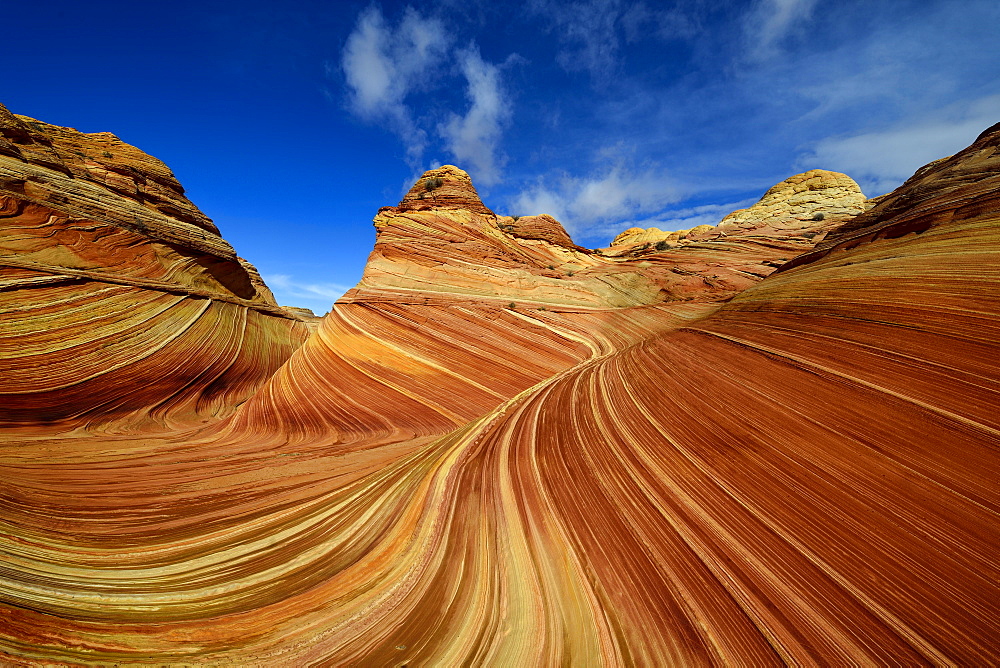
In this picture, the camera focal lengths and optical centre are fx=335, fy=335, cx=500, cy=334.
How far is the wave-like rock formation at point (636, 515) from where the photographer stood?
2.07 meters

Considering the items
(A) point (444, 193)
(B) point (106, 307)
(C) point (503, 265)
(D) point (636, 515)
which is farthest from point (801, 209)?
(B) point (106, 307)

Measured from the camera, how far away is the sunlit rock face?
7.59 metres

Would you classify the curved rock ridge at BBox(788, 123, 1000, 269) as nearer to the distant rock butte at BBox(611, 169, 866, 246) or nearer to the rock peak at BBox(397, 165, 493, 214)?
the distant rock butte at BBox(611, 169, 866, 246)

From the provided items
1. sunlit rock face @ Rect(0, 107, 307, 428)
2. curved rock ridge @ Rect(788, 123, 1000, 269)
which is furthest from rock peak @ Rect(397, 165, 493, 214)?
curved rock ridge @ Rect(788, 123, 1000, 269)

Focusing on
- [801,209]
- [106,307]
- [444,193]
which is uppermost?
[444,193]

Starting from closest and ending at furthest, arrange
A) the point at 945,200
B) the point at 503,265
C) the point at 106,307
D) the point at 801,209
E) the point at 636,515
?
1. the point at 636,515
2. the point at 945,200
3. the point at 106,307
4. the point at 503,265
5. the point at 801,209

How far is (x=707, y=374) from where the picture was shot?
450 cm

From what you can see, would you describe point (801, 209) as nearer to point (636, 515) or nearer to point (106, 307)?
point (636, 515)

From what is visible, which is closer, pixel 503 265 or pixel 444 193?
pixel 503 265

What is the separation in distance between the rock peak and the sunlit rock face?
851 cm

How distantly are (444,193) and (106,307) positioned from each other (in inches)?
469

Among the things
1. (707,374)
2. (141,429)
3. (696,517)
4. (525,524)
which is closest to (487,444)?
(525,524)

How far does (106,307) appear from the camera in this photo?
8977 mm

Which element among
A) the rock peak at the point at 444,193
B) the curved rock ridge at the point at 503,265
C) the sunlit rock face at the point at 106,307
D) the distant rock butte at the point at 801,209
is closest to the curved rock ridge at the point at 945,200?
the curved rock ridge at the point at 503,265
